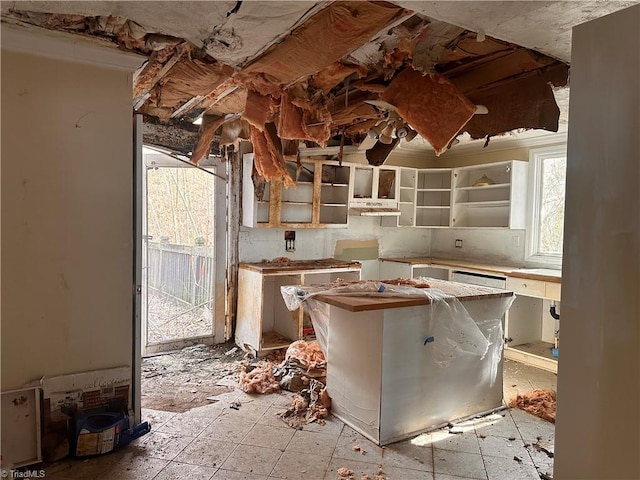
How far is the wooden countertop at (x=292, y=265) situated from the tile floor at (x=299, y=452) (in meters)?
1.51

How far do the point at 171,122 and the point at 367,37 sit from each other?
2725 mm

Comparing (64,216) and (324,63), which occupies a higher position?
(324,63)

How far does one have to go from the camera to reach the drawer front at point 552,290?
12.2 ft

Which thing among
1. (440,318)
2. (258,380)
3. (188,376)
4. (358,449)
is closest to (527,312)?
(440,318)

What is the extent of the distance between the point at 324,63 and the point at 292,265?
258 cm

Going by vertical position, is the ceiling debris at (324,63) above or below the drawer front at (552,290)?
above

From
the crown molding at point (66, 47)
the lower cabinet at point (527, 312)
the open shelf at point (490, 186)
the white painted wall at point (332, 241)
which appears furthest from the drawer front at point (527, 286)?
the crown molding at point (66, 47)

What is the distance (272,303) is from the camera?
15.6 feet

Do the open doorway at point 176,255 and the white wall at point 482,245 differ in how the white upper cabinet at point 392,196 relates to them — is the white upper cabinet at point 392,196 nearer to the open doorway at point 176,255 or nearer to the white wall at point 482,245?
the white wall at point 482,245

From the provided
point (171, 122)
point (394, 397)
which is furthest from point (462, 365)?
point (171, 122)

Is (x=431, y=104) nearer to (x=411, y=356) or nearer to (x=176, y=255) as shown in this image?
(x=411, y=356)

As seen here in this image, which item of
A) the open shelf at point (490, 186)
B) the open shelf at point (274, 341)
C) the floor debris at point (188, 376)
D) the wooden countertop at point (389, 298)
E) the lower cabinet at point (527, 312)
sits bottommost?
the floor debris at point (188, 376)

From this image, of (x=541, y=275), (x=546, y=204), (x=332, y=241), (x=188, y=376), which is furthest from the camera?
(x=332, y=241)

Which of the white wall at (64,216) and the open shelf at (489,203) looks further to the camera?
the open shelf at (489,203)
